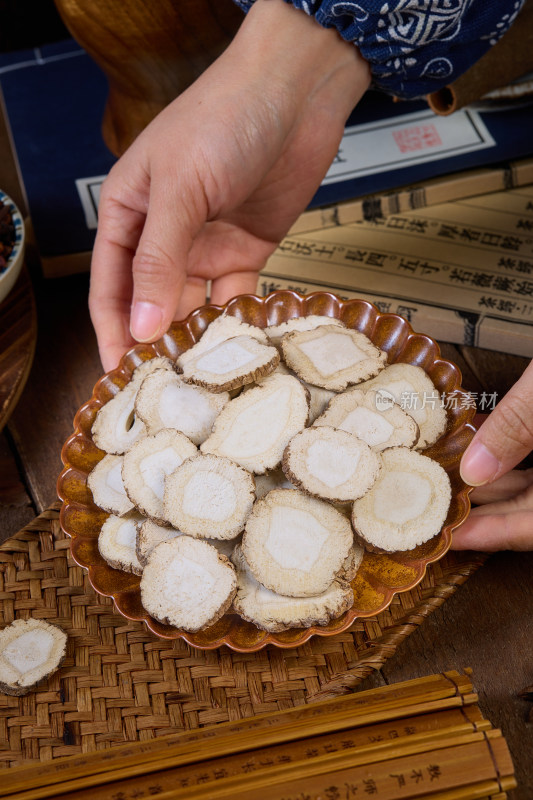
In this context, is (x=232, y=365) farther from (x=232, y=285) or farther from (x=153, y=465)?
(x=232, y=285)

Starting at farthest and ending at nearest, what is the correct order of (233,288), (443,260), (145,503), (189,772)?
(443,260) → (233,288) → (145,503) → (189,772)

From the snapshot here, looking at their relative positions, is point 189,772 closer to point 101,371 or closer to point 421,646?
point 421,646

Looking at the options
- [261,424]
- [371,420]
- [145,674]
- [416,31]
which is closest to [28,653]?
[145,674]

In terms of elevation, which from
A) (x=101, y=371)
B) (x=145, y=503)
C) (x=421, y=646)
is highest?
(x=145, y=503)

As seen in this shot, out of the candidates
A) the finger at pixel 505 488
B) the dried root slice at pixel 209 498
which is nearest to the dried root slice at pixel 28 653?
the dried root slice at pixel 209 498

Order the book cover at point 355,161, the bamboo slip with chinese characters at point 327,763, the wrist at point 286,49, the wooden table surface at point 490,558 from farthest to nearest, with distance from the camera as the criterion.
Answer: the book cover at point 355,161 < the wrist at point 286,49 < the wooden table surface at point 490,558 < the bamboo slip with chinese characters at point 327,763

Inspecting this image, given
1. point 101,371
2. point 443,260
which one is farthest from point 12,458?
point 443,260

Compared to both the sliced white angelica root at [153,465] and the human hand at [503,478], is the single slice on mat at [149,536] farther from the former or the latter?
the human hand at [503,478]
